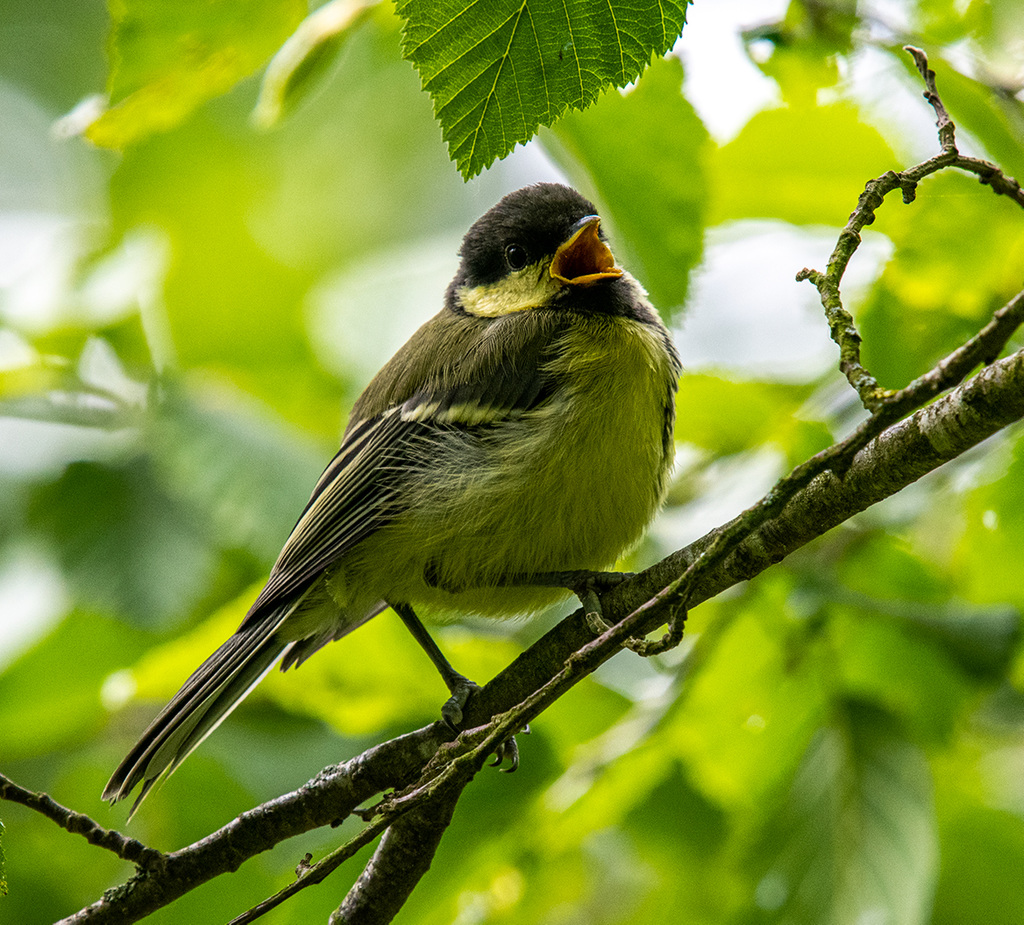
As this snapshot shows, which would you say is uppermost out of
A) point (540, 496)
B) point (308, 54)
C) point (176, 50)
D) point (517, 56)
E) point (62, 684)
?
point (176, 50)

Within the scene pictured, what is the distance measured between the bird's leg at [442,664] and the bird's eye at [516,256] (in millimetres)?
1137

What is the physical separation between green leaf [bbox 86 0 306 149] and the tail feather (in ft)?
4.41

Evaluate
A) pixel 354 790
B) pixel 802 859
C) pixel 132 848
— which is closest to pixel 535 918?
pixel 802 859

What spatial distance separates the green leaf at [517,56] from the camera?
1.56 m

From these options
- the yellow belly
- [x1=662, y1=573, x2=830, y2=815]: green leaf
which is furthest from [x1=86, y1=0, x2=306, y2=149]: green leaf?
[x1=662, y1=573, x2=830, y2=815]: green leaf

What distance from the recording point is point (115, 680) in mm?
3234

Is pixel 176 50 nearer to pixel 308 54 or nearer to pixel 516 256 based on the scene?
pixel 308 54

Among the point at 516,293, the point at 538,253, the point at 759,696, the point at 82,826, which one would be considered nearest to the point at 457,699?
the point at 759,696

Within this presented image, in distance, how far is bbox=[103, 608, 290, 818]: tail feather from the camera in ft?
8.22

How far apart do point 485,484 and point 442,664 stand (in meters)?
0.50

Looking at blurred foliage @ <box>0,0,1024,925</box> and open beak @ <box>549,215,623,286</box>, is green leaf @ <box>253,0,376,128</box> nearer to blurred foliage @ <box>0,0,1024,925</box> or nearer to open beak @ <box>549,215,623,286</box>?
blurred foliage @ <box>0,0,1024,925</box>

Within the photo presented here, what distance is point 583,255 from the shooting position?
3283mm

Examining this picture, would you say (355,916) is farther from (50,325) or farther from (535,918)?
(50,325)

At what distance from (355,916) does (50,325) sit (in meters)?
2.53
